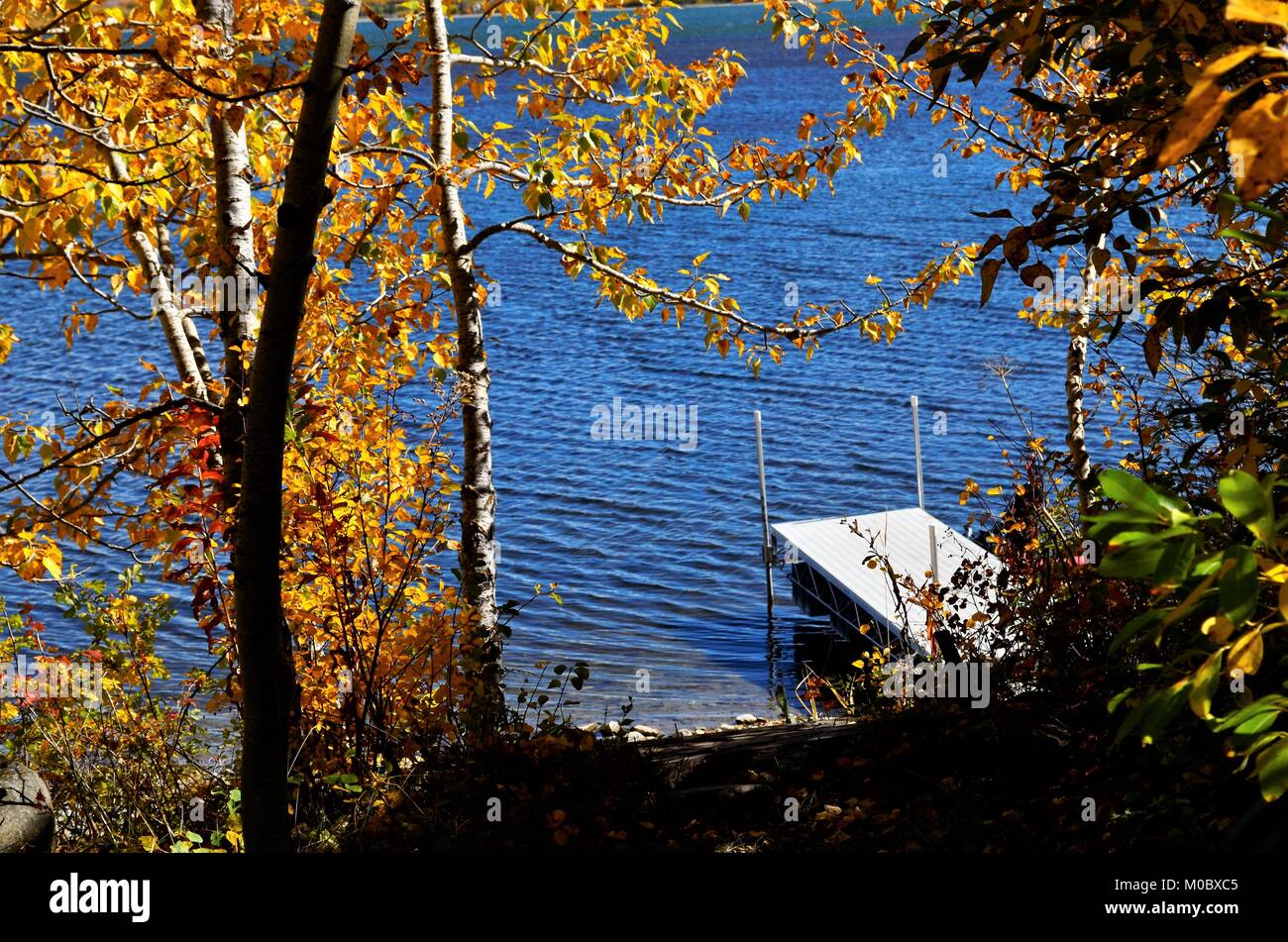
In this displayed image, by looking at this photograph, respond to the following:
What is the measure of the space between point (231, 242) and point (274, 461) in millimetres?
2805

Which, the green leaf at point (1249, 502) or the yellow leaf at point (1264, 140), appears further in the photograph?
the green leaf at point (1249, 502)

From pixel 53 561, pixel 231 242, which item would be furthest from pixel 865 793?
pixel 231 242

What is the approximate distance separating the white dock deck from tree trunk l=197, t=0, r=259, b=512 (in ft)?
35.8

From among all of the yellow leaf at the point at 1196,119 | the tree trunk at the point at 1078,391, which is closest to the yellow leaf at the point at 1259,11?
the yellow leaf at the point at 1196,119

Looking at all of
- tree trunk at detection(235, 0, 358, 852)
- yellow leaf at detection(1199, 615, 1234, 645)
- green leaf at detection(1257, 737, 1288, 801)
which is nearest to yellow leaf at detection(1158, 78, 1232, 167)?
yellow leaf at detection(1199, 615, 1234, 645)

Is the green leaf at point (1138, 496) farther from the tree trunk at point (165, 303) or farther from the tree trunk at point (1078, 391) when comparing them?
the tree trunk at point (1078, 391)

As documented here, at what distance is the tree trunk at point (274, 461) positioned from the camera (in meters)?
2.72

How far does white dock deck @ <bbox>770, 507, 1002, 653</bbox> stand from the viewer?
1548 cm

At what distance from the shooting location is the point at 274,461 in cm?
288

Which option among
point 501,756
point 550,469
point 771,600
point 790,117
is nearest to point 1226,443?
point 501,756

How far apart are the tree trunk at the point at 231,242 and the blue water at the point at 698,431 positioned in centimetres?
726

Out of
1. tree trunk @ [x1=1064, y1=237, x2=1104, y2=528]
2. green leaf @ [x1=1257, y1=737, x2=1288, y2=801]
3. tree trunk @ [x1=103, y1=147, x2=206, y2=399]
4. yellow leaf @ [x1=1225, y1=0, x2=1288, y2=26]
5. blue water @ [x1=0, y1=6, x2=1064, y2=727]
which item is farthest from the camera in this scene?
blue water @ [x1=0, y1=6, x2=1064, y2=727]

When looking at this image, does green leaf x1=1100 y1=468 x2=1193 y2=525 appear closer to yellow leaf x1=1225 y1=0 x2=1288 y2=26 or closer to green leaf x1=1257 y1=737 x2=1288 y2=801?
green leaf x1=1257 y1=737 x2=1288 y2=801

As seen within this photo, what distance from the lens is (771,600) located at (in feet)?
55.7
